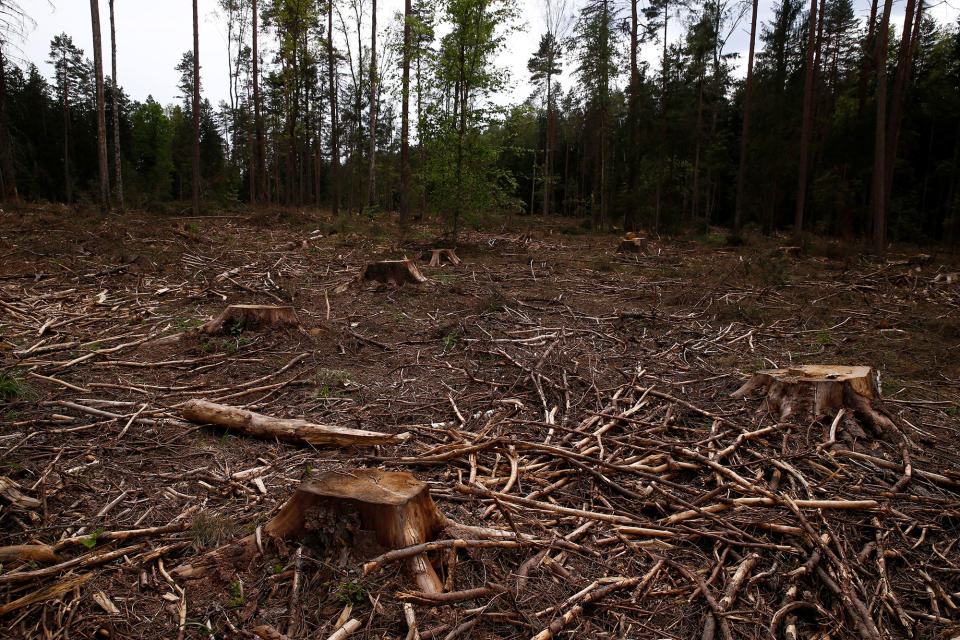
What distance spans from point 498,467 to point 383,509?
1290 mm

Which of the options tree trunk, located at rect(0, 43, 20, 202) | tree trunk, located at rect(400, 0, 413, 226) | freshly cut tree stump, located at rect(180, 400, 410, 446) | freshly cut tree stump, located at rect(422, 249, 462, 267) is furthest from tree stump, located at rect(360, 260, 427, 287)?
tree trunk, located at rect(0, 43, 20, 202)

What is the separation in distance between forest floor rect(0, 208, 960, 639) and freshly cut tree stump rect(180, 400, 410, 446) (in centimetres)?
11

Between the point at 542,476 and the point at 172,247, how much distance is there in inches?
448

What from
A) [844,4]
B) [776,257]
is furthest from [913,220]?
[776,257]

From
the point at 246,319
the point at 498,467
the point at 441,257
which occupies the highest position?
the point at 441,257

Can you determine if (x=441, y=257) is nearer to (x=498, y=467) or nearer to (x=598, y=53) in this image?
(x=498, y=467)

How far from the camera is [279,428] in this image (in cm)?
352

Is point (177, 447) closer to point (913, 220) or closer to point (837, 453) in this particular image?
point (837, 453)

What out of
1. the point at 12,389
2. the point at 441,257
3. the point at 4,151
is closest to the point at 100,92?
the point at 4,151

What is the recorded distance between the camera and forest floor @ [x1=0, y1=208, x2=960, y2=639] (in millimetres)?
2029

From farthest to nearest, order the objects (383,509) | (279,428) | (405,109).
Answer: (405,109)
(279,428)
(383,509)

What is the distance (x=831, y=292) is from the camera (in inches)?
377

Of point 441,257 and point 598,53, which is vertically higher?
point 598,53

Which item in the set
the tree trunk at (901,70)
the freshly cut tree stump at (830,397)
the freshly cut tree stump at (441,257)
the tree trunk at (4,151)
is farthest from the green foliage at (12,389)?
the tree trunk at (4,151)
